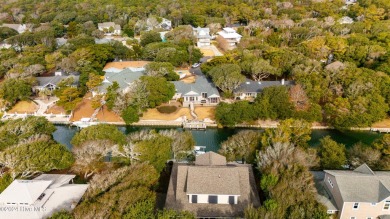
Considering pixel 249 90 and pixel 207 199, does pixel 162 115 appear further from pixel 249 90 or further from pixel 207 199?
pixel 207 199

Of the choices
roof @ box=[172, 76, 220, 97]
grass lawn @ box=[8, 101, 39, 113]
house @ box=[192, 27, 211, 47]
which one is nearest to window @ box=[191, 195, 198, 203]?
roof @ box=[172, 76, 220, 97]

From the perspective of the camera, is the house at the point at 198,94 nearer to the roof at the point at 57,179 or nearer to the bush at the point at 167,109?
the bush at the point at 167,109

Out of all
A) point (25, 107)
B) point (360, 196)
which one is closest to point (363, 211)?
point (360, 196)

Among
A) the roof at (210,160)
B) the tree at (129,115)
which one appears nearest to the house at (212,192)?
the roof at (210,160)

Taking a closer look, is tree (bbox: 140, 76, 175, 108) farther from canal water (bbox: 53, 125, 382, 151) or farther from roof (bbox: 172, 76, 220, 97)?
canal water (bbox: 53, 125, 382, 151)

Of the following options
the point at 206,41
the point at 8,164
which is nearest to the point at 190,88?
the point at 8,164

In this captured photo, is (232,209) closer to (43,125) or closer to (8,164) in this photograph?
(8,164)

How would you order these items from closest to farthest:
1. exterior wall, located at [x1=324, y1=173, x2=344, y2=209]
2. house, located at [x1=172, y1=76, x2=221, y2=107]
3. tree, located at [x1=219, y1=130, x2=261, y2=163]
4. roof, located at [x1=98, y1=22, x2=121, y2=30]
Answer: exterior wall, located at [x1=324, y1=173, x2=344, y2=209] < tree, located at [x1=219, y1=130, x2=261, y2=163] < house, located at [x1=172, y1=76, x2=221, y2=107] < roof, located at [x1=98, y1=22, x2=121, y2=30]
